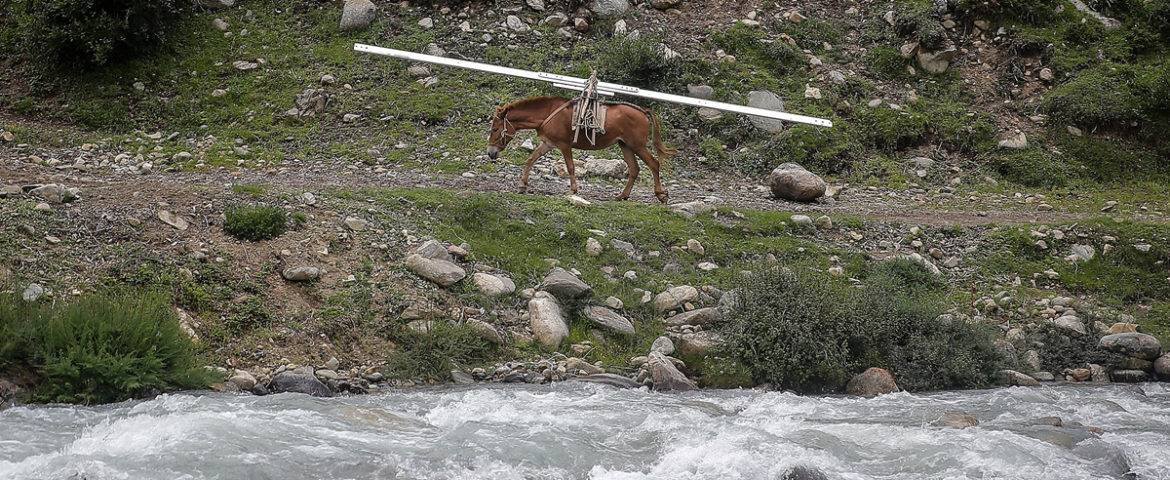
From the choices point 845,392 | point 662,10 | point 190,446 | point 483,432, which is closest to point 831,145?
point 662,10

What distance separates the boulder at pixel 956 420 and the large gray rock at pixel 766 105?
11168 millimetres

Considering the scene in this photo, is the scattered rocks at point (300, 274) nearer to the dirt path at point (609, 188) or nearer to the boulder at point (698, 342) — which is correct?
the dirt path at point (609, 188)

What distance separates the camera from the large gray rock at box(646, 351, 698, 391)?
36.5 feet

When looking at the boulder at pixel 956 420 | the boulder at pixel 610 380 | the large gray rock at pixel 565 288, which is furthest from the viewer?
the large gray rock at pixel 565 288

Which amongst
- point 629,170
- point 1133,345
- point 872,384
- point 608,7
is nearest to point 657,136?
point 629,170

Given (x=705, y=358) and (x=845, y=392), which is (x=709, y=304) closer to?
(x=705, y=358)

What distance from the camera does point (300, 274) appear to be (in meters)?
11.7

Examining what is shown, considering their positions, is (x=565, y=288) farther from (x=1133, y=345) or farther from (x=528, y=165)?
(x=1133, y=345)

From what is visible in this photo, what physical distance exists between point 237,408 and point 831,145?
46.2 feet

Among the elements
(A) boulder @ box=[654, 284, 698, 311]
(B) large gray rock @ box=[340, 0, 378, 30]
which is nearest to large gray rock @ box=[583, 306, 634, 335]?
(A) boulder @ box=[654, 284, 698, 311]

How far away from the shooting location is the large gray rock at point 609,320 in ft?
39.7

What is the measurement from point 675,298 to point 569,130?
4.64m

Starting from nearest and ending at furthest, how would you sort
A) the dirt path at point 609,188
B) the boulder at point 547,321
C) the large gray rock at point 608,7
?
the boulder at point 547,321, the dirt path at point 609,188, the large gray rock at point 608,7

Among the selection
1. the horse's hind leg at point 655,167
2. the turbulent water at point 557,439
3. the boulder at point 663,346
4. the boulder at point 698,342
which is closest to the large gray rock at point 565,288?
the boulder at point 663,346
